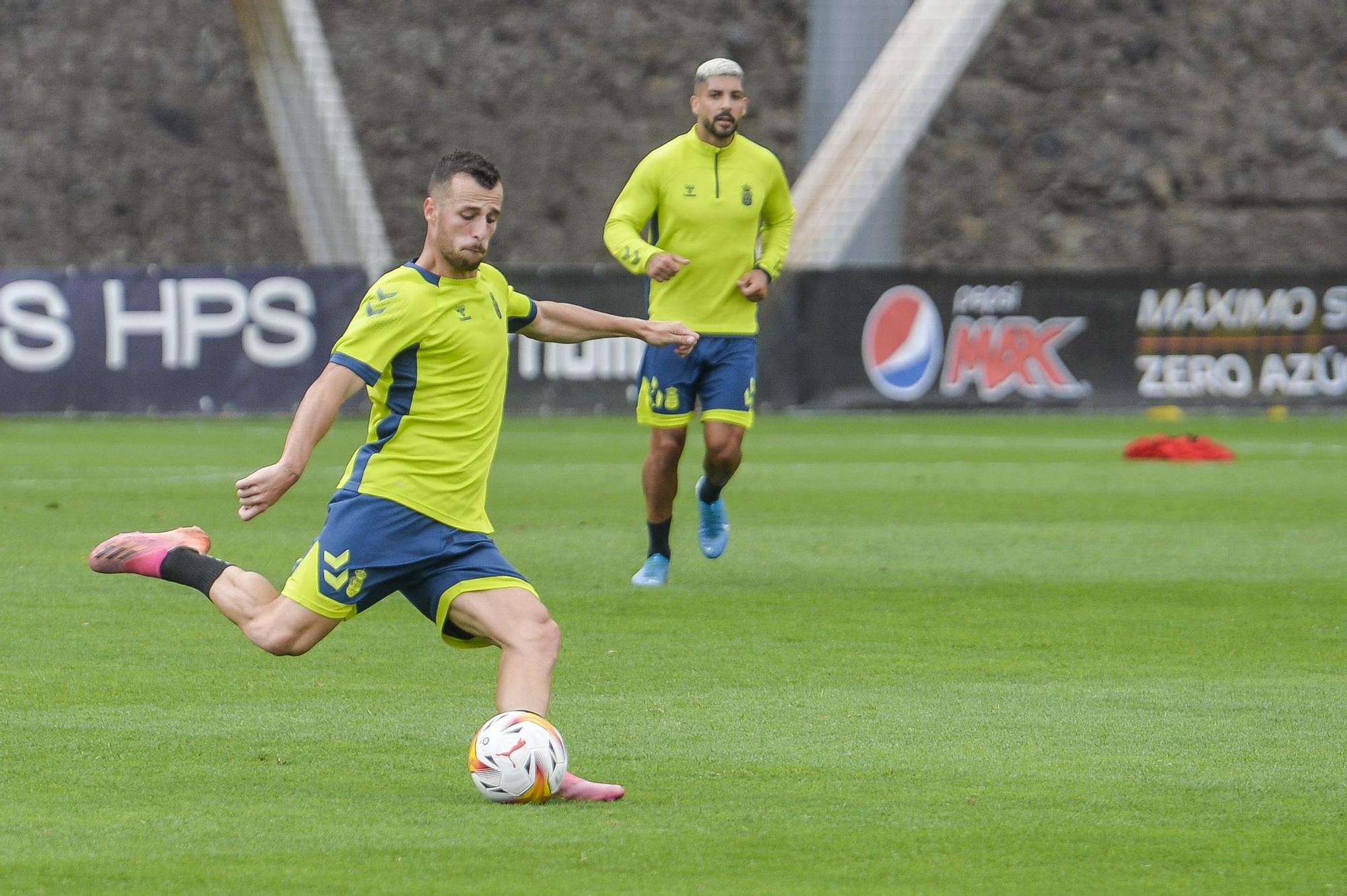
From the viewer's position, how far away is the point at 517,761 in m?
5.19

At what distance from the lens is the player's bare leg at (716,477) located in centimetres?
978

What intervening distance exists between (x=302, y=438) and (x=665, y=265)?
149 inches

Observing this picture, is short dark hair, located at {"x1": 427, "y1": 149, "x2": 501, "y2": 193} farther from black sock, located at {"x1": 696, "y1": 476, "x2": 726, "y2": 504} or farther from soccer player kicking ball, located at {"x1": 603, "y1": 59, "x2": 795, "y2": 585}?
black sock, located at {"x1": 696, "y1": 476, "x2": 726, "y2": 504}

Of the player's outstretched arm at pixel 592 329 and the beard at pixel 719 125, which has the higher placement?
the beard at pixel 719 125

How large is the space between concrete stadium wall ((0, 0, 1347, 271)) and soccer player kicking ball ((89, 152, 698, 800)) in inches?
1139

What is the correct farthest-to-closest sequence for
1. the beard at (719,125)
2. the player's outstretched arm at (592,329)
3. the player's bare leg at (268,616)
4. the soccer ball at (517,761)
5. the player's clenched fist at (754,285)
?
the player's clenched fist at (754,285), the beard at (719,125), the player's outstretched arm at (592,329), the player's bare leg at (268,616), the soccer ball at (517,761)

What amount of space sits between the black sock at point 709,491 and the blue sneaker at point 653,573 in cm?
42

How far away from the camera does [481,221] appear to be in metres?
5.57

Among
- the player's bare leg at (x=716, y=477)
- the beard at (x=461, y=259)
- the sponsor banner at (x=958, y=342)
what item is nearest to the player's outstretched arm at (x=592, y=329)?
the beard at (x=461, y=259)

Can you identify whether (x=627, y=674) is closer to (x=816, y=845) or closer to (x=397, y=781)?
(x=397, y=781)

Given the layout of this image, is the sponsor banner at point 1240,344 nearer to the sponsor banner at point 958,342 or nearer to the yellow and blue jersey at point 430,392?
the sponsor banner at point 958,342

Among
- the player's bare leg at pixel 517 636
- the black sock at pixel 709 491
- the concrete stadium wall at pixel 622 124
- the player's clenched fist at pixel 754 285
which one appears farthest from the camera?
the concrete stadium wall at pixel 622 124

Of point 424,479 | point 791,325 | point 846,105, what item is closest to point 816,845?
point 424,479

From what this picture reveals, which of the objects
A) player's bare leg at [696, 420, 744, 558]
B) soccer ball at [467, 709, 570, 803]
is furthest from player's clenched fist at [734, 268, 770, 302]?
soccer ball at [467, 709, 570, 803]
